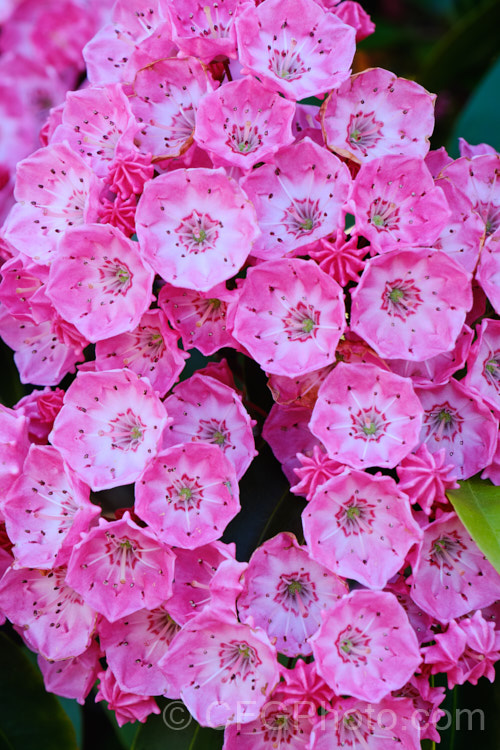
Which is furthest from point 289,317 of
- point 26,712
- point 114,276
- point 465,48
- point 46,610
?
point 465,48

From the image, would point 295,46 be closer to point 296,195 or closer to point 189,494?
point 296,195

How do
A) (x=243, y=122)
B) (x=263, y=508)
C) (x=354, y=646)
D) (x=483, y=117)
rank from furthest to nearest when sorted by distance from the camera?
(x=483, y=117) < (x=263, y=508) < (x=243, y=122) < (x=354, y=646)

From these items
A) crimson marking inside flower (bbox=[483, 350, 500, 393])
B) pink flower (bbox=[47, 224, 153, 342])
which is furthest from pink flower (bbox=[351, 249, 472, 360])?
pink flower (bbox=[47, 224, 153, 342])

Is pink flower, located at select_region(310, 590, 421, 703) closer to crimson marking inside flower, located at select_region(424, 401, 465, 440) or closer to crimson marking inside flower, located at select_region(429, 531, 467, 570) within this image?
crimson marking inside flower, located at select_region(429, 531, 467, 570)

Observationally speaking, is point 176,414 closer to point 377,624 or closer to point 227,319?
point 227,319

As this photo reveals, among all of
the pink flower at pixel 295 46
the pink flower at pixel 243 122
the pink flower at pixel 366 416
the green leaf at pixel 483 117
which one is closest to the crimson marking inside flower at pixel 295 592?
the pink flower at pixel 366 416

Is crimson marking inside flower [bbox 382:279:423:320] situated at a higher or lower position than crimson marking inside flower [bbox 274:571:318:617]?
higher

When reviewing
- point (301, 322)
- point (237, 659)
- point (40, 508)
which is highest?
point (301, 322)
